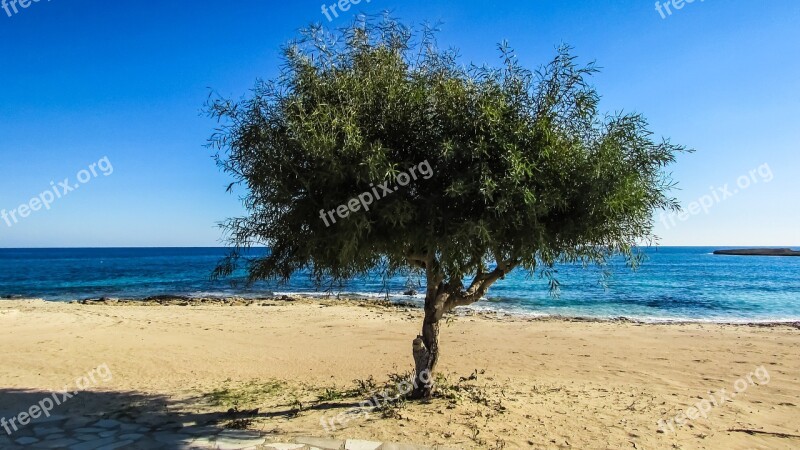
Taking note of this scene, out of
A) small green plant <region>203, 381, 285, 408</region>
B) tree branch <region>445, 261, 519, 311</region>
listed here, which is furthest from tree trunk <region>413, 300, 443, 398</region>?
small green plant <region>203, 381, 285, 408</region>

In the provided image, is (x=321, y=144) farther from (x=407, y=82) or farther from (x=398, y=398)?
(x=398, y=398)

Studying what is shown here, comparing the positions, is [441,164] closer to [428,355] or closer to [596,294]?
[428,355]

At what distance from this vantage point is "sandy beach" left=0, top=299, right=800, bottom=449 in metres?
7.06

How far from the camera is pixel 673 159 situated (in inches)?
268

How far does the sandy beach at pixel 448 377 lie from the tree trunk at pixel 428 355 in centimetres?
31

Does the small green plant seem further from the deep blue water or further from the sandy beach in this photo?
the deep blue water

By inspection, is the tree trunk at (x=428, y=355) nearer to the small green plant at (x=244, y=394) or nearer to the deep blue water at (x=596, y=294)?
the small green plant at (x=244, y=394)

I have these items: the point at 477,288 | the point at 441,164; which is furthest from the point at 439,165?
the point at 477,288

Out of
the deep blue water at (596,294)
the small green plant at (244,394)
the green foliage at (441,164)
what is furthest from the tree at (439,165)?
the deep blue water at (596,294)

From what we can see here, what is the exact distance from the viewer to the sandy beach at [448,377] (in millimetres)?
7059

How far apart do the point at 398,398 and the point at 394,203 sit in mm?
3660

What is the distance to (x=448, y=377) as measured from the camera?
10.3m

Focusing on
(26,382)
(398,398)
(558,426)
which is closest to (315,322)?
(26,382)

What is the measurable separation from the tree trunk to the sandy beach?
313 millimetres
